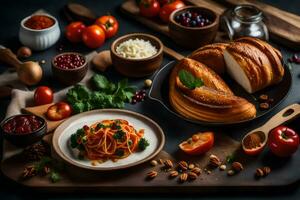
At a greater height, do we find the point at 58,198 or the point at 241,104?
the point at 241,104

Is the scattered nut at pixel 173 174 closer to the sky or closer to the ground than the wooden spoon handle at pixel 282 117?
closer to the ground

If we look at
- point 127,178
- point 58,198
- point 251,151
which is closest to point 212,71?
point 251,151

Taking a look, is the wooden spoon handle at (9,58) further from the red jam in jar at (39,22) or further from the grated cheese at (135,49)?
the grated cheese at (135,49)

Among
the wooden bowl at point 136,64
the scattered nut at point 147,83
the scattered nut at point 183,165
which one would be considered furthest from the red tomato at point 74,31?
the scattered nut at point 183,165

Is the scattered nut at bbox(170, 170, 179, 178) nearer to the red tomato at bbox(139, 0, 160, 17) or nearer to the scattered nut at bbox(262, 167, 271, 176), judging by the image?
the scattered nut at bbox(262, 167, 271, 176)

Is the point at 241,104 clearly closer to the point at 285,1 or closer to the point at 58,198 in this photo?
the point at 58,198

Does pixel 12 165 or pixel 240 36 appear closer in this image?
pixel 12 165

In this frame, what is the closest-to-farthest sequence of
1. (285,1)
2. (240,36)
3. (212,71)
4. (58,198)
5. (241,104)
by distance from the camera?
(58,198)
(241,104)
(212,71)
(240,36)
(285,1)
